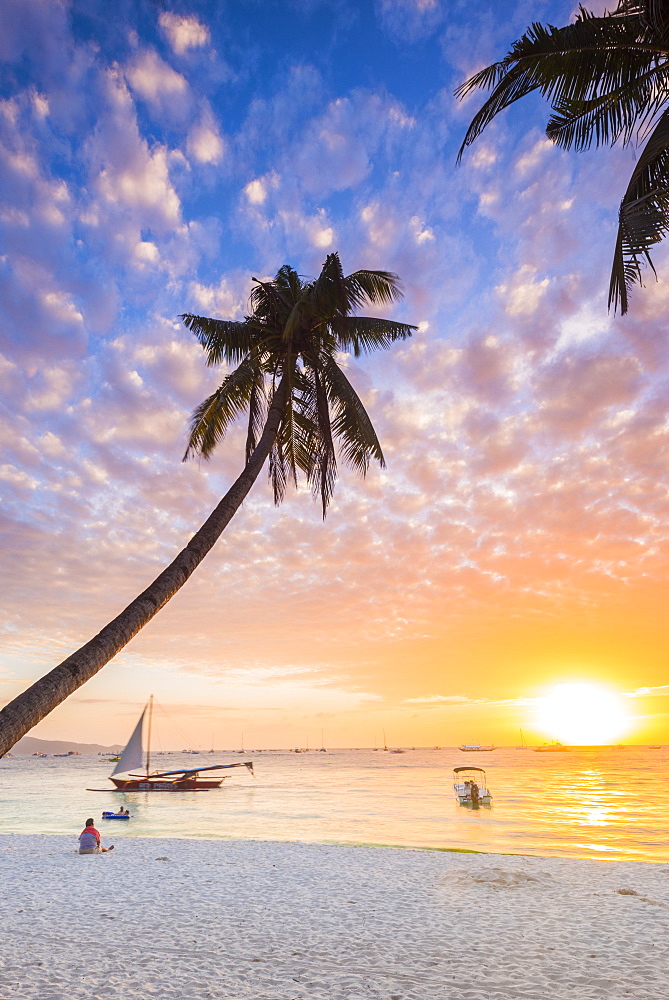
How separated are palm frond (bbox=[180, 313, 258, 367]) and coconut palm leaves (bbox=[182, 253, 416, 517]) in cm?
2

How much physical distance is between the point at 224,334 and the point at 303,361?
5.57ft

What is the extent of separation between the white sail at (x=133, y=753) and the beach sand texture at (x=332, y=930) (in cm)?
3582

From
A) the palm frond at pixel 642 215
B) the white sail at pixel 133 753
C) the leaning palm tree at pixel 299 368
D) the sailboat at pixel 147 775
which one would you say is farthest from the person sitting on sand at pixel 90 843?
the white sail at pixel 133 753

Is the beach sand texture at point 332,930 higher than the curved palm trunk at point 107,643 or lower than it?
lower

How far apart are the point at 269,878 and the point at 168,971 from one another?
7.67 meters

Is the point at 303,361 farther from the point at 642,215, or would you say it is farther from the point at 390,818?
the point at 390,818

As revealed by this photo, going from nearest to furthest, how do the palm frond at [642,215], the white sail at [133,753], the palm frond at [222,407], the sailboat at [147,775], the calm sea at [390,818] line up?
the palm frond at [642,215], the palm frond at [222,407], the calm sea at [390,818], the white sail at [133,753], the sailboat at [147,775]

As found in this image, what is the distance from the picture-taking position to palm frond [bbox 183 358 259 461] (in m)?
11.0

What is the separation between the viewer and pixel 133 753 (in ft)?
165

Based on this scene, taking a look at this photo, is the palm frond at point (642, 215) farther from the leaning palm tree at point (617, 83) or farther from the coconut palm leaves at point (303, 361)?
the coconut palm leaves at point (303, 361)

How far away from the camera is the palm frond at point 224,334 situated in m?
12.1

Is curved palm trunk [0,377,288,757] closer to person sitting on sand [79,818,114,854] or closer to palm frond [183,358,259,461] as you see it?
palm frond [183,358,259,461]

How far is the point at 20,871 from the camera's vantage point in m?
15.2

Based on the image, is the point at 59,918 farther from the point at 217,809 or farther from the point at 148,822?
the point at 217,809
